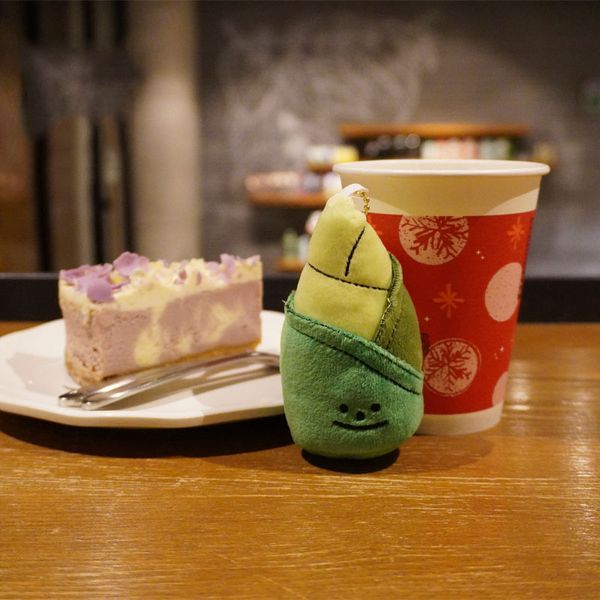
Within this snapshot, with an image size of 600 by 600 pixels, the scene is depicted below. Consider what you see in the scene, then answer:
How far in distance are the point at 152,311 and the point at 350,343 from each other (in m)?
0.31

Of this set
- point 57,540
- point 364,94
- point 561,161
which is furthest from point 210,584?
point 561,161

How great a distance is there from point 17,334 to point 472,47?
4080 mm

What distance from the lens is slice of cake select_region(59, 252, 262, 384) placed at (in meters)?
0.73

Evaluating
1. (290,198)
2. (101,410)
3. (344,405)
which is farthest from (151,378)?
(290,198)

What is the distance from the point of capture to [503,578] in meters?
0.42

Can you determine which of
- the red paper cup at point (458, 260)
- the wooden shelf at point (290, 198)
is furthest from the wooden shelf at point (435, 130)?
the red paper cup at point (458, 260)

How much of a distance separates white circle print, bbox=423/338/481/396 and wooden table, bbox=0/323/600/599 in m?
0.05

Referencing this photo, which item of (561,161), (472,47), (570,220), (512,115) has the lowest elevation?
Result: (570,220)

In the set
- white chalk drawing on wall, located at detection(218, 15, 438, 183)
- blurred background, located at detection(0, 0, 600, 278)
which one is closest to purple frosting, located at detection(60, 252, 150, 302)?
blurred background, located at detection(0, 0, 600, 278)

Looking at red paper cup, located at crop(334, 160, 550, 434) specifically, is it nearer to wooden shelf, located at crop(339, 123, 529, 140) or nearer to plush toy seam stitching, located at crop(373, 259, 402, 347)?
plush toy seam stitching, located at crop(373, 259, 402, 347)

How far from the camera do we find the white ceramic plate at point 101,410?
599 millimetres

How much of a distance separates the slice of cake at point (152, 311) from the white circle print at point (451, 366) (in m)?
0.28

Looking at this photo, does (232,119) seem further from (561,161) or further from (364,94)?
(561,161)

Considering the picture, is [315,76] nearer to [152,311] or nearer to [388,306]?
[152,311]
